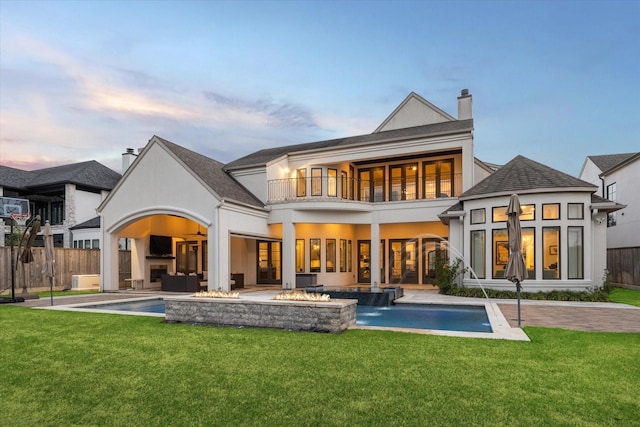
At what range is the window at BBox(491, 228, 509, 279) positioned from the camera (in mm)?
15172

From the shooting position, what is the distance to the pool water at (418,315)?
380 inches

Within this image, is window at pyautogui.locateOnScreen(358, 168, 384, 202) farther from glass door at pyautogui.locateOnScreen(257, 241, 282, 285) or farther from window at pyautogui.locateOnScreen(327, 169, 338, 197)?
glass door at pyautogui.locateOnScreen(257, 241, 282, 285)

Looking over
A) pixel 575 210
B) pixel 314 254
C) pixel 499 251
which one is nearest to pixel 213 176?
pixel 314 254

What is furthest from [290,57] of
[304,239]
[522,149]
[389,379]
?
[522,149]

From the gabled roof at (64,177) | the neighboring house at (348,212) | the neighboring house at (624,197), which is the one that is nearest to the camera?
the neighboring house at (348,212)

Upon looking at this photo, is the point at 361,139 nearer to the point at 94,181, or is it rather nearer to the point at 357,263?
the point at 357,263

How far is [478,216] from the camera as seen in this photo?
631 inches

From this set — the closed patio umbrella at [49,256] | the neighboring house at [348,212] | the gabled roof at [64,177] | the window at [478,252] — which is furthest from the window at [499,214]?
the gabled roof at [64,177]

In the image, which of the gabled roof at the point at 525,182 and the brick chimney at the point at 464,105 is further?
the brick chimney at the point at 464,105

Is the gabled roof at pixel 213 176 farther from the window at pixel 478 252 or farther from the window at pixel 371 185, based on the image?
the window at pixel 478 252

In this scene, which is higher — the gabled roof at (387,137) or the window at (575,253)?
the gabled roof at (387,137)

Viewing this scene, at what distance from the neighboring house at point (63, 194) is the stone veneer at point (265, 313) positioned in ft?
73.3

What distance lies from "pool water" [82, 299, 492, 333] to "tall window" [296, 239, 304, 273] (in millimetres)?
7102

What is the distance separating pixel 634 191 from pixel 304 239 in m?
17.6
